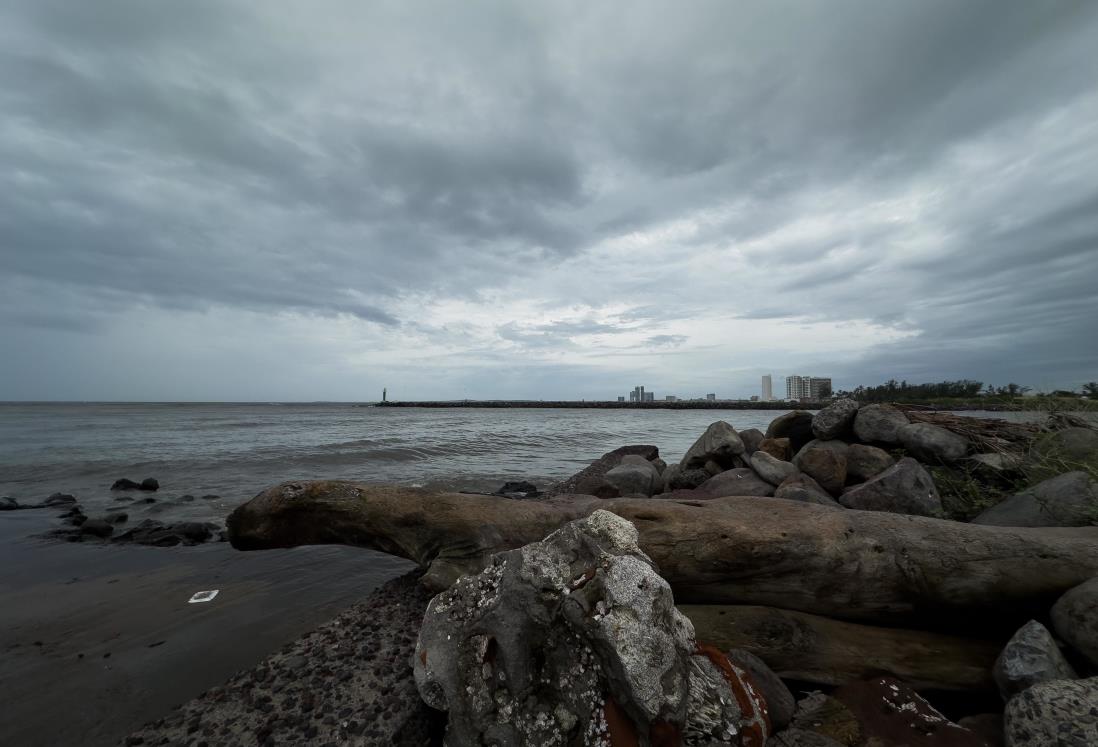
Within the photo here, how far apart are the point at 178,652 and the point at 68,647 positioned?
1068 millimetres

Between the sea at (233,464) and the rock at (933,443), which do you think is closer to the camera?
the rock at (933,443)

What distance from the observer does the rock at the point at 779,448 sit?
847cm

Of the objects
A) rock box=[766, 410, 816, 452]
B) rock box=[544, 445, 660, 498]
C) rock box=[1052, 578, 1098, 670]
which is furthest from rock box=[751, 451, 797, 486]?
rock box=[1052, 578, 1098, 670]

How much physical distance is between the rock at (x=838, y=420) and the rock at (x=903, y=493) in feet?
6.23

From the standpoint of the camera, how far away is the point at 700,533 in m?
3.95

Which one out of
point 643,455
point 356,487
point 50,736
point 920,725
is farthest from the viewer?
point 643,455

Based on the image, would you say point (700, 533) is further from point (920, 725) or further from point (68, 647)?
point (68, 647)

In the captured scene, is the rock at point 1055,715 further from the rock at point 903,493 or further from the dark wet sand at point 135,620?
the dark wet sand at point 135,620

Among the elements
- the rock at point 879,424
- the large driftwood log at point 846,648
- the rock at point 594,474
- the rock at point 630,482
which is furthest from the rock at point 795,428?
the large driftwood log at point 846,648

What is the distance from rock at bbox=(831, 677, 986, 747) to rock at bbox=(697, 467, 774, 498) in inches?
160

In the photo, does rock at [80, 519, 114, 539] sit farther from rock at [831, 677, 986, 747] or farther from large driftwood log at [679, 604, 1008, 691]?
rock at [831, 677, 986, 747]

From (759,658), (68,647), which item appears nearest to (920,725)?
(759,658)

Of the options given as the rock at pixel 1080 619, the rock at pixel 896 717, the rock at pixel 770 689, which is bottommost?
the rock at pixel 896 717

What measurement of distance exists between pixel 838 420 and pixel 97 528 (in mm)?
12448
